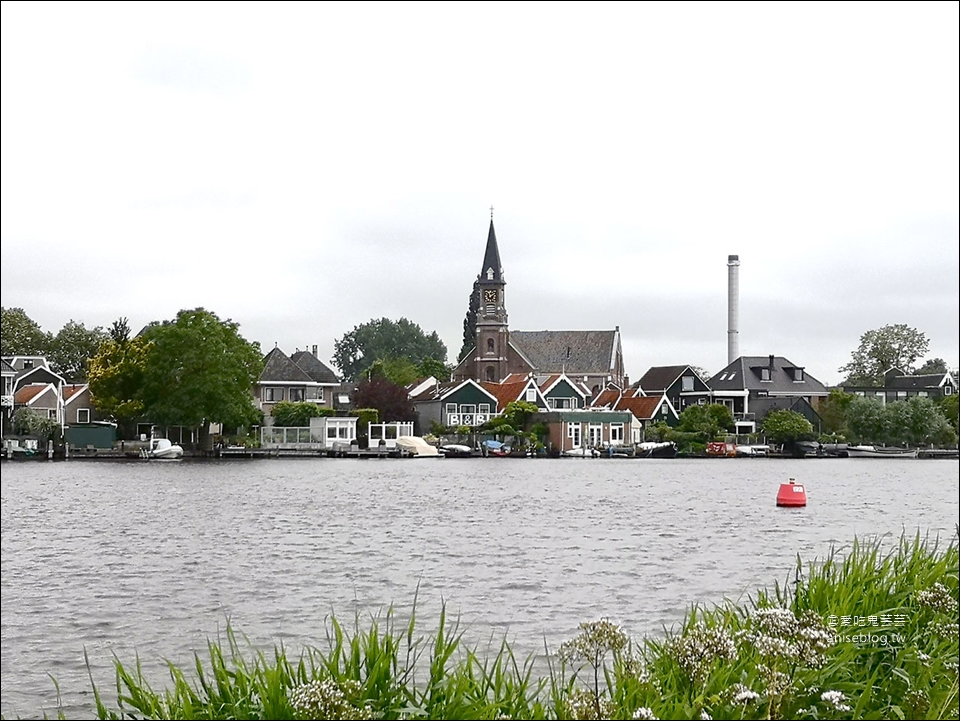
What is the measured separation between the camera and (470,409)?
91.3 m

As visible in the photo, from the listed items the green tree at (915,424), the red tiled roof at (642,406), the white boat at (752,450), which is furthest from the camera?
the red tiled roof at (642,406)

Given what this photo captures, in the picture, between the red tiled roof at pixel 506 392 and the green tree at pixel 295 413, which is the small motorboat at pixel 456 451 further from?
the green tree at pixel 295 413

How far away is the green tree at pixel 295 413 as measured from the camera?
276 ft

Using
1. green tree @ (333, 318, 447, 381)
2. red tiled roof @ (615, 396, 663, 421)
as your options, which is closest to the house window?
red tiled roof @ (615, 396, 663, 421)

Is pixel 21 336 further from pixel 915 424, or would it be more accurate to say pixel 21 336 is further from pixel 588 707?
pixel 588 707

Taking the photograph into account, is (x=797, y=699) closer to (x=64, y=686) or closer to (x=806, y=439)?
(x=64, y=686)

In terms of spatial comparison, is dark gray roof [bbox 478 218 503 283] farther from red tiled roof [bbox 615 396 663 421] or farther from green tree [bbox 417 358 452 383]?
red tiled roof [bbox 615 396 663 421]

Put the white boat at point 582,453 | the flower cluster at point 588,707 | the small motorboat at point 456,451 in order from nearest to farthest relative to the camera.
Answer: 1. the flower cluster at point 588,707
2. the small motorboat at point 456,451
3. the white boat at point 582,453

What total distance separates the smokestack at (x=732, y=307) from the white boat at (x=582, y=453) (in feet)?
79.1

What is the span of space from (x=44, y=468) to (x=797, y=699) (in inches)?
2436

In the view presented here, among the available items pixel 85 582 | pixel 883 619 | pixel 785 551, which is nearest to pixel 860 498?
pixel 785 551

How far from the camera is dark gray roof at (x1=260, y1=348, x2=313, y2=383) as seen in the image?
91.7 metres

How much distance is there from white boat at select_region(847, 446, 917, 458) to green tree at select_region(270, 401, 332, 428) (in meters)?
37.2

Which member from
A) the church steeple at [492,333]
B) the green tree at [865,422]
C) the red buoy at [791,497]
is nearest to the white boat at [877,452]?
the green tree at [865,422]
